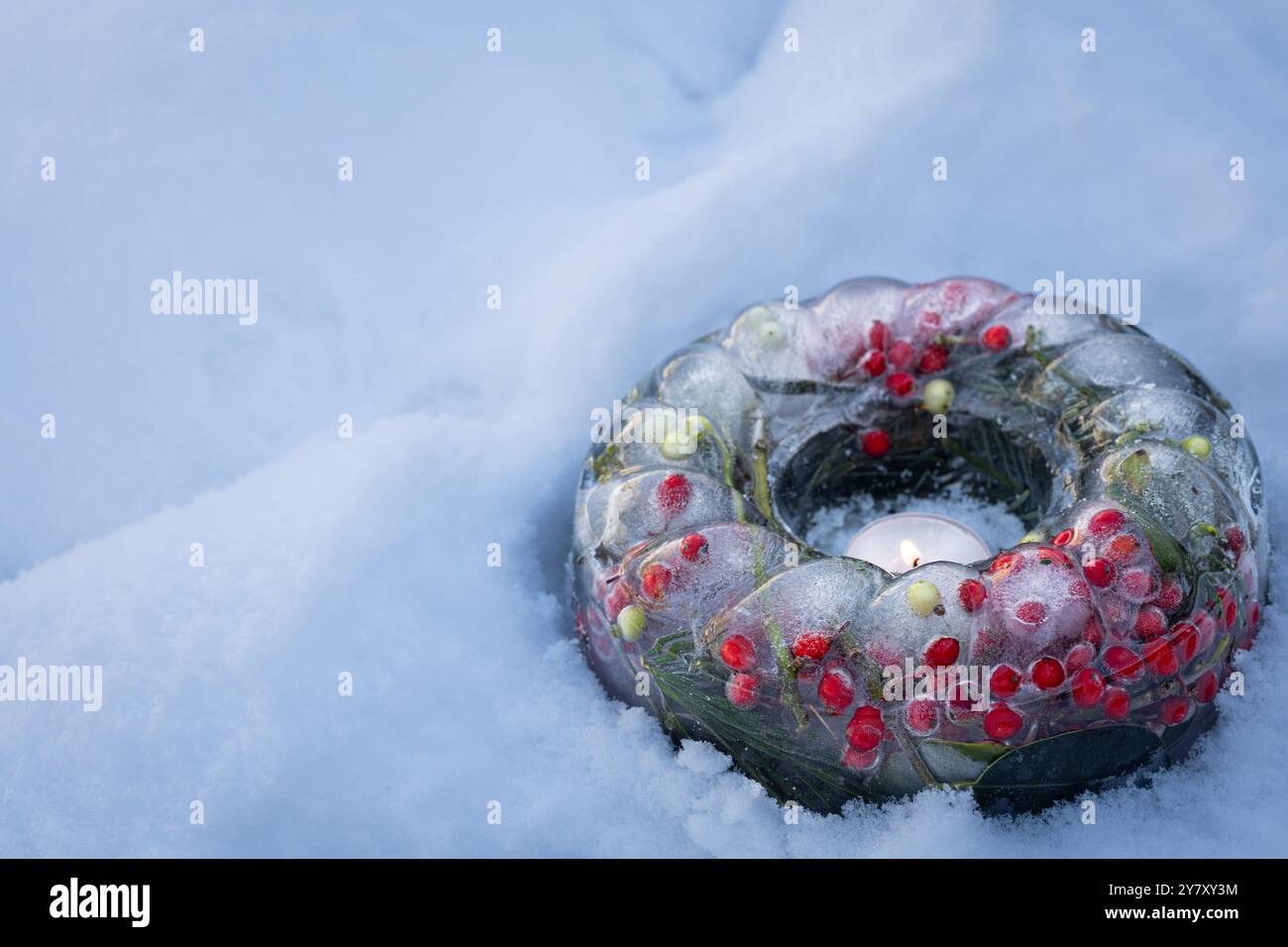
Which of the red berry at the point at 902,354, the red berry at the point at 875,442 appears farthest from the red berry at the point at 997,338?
the red berry at the point at 875,442

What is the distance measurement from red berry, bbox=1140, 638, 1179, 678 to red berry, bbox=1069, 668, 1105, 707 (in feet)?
0.29

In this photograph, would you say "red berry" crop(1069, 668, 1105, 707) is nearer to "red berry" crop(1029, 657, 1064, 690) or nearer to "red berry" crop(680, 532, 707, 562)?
"red berry" crop(1029, 657, 1064, 690)

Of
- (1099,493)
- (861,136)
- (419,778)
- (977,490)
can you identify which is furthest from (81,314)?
(1099,493)

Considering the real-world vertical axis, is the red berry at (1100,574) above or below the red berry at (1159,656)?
above

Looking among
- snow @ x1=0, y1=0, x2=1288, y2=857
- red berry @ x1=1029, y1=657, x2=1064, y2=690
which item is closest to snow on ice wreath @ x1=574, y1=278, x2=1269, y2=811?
red berry @ x1=1029, y1=657, x2=1064, y2=690

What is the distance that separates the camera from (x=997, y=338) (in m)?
2.44

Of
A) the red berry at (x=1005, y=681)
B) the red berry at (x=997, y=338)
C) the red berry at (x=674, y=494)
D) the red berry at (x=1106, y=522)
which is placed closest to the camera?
the red berry at (x=1005, y=681)

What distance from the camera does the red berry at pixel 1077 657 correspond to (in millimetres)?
1897

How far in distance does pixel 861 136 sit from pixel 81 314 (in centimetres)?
209

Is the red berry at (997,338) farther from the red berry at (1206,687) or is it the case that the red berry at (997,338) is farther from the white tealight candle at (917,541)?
the red berry at (1206,687)

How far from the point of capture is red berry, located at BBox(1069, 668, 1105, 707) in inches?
75.1

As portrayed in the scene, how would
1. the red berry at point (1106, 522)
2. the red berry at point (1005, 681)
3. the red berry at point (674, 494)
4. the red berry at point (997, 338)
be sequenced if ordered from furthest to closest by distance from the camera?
the red berry at point (997, 338) → the red berry at point (674, 494) → the red berry at point (1106, 522) → the red berry at point (1005, 681)

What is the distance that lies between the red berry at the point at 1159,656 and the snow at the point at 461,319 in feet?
0.82

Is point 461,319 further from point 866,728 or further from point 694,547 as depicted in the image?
point 866,728
